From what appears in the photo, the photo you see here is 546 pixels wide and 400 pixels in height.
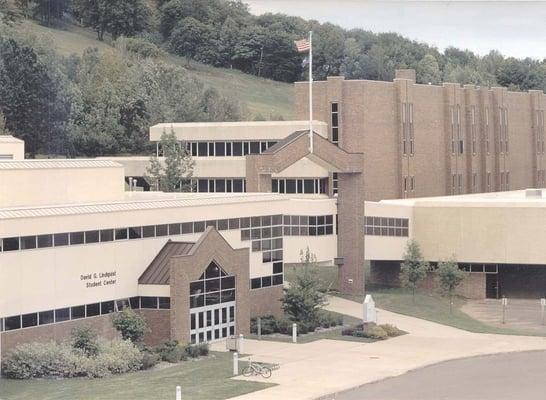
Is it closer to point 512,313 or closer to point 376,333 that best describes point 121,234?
point 376,333

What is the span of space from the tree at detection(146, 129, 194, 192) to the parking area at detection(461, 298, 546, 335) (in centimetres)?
2132

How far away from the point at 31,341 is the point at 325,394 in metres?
11.5

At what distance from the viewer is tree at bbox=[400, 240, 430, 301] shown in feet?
239

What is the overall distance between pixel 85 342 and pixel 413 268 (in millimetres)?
29145

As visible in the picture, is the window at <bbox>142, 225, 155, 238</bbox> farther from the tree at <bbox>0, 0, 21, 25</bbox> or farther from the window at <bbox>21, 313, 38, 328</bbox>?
the tree at <bbox>0, 0, 21, 25</bbox>

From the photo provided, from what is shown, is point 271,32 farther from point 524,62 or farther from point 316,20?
point 524,62

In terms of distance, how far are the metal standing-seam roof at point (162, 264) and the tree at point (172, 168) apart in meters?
28.8

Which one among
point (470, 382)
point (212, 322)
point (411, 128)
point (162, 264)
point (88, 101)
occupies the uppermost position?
point (88, 101)

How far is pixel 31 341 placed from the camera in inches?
1891

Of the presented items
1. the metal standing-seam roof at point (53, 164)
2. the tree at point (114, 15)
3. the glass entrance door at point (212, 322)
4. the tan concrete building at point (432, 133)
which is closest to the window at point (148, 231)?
the glass entrance door at point (212, 322)

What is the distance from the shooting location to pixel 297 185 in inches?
3228

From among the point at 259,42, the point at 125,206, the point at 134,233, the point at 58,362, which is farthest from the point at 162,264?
the point at 259,42

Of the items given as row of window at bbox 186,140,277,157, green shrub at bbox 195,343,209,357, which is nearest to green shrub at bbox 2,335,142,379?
green shrub at bbox 195,343,209,357

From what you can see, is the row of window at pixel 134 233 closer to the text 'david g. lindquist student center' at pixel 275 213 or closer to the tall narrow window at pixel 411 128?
the text 'david g. lindquist student center' at pixel 275 213
